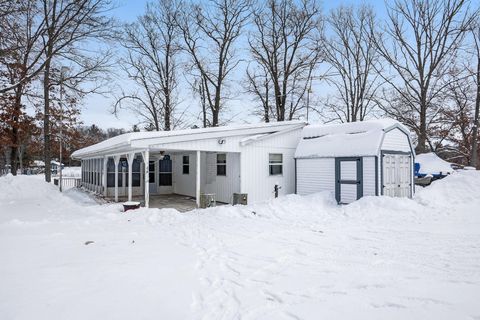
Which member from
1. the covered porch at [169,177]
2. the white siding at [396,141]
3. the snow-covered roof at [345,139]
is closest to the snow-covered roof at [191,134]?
the covered porch at [169,177]

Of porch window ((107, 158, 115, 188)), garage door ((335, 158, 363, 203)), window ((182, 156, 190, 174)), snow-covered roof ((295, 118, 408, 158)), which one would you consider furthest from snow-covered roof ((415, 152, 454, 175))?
porch window ((107, 158, 115, 188))

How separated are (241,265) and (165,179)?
553 inches

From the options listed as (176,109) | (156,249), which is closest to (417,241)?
(156,249)

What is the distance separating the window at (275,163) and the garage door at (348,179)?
279 centimetres

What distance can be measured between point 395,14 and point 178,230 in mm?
25706

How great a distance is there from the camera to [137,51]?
2966 cm

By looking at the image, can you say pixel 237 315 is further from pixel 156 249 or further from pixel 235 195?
pixel 235 195

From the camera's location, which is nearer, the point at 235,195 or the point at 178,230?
the point at 178,230

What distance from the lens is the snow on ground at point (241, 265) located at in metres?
3.76

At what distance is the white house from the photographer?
1186 centimetres

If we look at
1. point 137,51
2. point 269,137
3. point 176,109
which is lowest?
point 269,137

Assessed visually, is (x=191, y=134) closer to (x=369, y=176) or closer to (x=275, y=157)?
(x=275, y=157)

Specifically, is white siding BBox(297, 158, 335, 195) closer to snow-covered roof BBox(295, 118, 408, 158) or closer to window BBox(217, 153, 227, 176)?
snow-covered roof BBox(295, 118, 408, 158)

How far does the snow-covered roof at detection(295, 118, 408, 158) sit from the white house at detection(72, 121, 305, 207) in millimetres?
930
